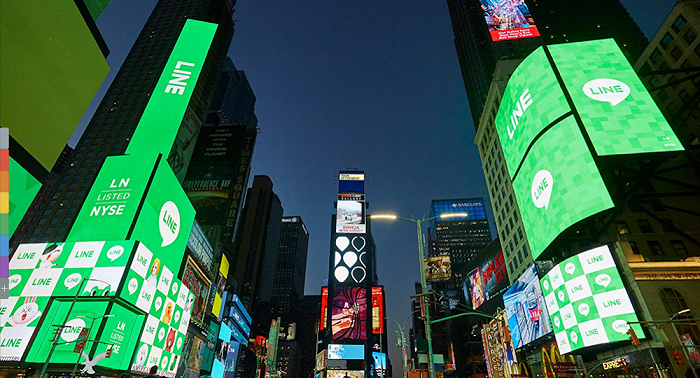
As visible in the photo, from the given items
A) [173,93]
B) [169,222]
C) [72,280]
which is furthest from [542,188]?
[72,280]

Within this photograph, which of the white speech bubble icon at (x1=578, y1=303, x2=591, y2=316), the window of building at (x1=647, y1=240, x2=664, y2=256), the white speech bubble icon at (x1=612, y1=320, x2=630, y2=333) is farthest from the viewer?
the window of building at (x1=647, y1=240, x2=664, y2=256)

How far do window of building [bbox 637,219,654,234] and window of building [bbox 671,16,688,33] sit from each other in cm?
2197

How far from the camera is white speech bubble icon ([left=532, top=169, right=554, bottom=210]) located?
2194 cm

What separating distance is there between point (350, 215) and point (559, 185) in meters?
43.2

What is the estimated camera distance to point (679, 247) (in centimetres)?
3678

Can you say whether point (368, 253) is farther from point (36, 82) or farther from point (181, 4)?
point (181, 4)

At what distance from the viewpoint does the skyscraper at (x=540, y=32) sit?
122625mm

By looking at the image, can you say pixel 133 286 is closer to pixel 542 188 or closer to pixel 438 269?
pixel 542 188

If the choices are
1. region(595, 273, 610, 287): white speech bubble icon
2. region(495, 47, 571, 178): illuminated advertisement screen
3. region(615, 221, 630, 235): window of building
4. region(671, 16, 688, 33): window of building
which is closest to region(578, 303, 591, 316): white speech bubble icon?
region(595, 273, 610, 287): white speech bubble icon

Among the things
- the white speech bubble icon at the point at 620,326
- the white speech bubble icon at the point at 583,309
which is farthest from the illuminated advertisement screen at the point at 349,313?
the white speech bubble icon at the point at 620,326

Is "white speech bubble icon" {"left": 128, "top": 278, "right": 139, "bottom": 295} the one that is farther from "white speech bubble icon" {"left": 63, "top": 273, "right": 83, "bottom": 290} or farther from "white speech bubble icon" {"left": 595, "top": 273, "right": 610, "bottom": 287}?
"white speech bubble icon" {"left": 595, "top": 273, "right": 610, "bottom": 287}

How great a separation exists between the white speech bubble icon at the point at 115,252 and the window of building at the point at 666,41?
58439 millimetres

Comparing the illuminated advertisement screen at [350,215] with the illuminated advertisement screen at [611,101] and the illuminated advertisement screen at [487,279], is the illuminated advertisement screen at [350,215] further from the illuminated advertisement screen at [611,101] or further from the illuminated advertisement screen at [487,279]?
the illuminated advertisement screen at [611,101]

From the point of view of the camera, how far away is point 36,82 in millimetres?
5410
